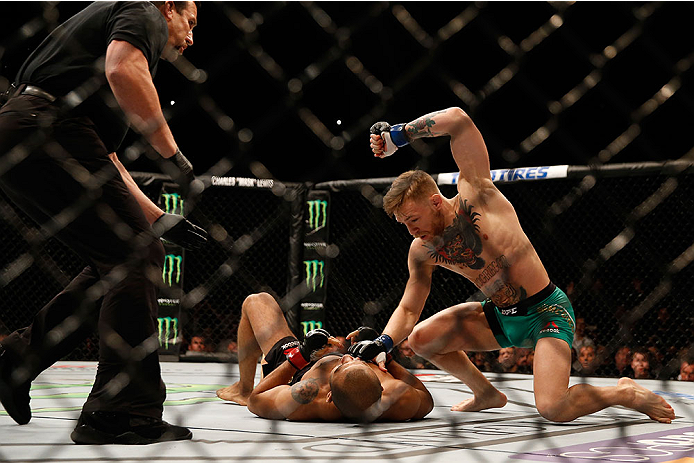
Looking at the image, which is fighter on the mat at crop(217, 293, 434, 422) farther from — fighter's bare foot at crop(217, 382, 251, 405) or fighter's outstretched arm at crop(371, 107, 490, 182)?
fighter's outstretched arm at crop(371, 107, 490, 182)

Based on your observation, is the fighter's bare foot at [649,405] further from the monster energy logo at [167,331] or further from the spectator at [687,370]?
the monster energy logo at [167,331]

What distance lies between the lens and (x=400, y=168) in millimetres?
5574

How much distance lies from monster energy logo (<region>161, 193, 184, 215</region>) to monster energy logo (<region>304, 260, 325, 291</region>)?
0.86 meters

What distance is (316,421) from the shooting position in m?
2.11

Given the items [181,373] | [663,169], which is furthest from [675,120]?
[181,373]

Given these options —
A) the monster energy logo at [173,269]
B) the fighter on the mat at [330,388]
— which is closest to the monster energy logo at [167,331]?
the monster energy logo at [173,269]

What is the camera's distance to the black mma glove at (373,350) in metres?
2.12

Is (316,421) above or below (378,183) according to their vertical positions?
below

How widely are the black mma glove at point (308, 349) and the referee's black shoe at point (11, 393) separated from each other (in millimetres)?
818

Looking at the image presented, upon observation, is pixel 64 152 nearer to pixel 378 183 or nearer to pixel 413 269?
pixel 413 269

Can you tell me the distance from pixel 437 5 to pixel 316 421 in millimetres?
3665

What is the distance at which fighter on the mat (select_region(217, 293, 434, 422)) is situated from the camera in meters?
2.00

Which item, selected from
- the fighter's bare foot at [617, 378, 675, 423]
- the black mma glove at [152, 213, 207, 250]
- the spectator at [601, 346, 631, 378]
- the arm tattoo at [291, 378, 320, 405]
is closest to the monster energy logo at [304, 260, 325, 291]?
the spectator at [601, 346, 631, 378]

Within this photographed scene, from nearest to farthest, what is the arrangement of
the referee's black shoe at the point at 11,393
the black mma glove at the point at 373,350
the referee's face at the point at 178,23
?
the referee's face at the point at 178,23 → the referee's black shoe at the point at 11,393 → the black mma glove at the point at 373,350
